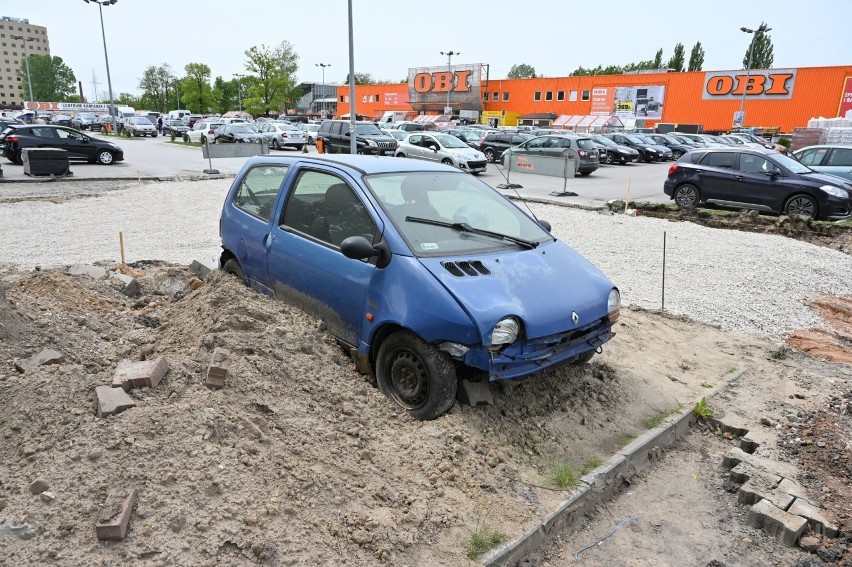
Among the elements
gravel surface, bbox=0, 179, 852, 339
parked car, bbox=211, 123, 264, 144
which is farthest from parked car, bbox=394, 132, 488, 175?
parked car, bbox=211, 123, 264, 144

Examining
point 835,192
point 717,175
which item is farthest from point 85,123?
point 835,192

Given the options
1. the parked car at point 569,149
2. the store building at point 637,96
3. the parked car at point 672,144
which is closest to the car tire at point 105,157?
the parked car at point 569,149

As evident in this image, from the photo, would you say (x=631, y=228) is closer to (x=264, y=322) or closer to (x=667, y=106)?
(x=264, y=322)

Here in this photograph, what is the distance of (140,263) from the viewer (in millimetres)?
8477

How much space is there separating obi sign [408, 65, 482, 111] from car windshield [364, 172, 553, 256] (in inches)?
2801

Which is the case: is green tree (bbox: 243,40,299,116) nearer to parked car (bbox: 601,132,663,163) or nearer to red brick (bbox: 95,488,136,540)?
parked car (bbox: 601,132,663,163)

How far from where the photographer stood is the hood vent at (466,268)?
13.6ft

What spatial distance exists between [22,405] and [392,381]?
2.18 m

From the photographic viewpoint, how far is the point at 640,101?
63.4 meters

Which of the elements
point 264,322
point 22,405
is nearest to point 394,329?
point 264,322

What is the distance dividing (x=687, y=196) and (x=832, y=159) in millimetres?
4318

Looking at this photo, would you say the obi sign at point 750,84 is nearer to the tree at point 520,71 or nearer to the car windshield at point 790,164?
the car windshield at point 790,164

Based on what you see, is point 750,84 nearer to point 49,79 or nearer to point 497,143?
point 497,143

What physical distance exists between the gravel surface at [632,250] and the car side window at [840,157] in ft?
20.8
